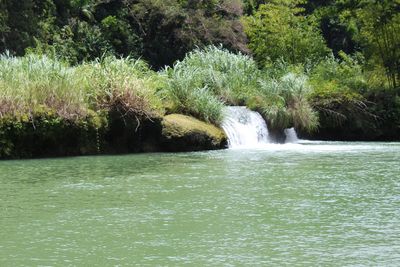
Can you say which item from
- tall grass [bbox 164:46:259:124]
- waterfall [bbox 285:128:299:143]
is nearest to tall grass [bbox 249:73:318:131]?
waterfall [bbox 285:128:299:143]

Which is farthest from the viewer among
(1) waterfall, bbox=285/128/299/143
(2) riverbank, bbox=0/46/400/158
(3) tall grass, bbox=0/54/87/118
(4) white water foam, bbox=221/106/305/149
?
(1) waterfall, bbox=285/128/299/143

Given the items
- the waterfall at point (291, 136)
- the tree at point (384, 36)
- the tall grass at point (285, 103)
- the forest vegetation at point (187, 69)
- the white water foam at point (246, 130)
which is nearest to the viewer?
the forest vegetation at point (187, 69)

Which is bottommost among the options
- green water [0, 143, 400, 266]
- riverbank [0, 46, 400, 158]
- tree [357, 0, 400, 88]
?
green water [0, 143, 400, 266]

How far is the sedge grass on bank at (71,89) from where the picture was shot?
1555cm

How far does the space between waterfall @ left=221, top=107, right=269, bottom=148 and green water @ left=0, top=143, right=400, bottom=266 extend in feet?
15.8

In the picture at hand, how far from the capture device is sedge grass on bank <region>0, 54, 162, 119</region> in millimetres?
15555

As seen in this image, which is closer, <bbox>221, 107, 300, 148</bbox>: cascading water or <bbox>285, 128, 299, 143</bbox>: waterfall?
<bbox>221, 107, 300, 148</bbox>: cascading water

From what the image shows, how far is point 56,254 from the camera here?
626cm

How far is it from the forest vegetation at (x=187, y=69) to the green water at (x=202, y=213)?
2388 mm

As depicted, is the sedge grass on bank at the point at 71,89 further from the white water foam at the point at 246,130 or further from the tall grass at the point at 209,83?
the white water foam at the point at 246,130

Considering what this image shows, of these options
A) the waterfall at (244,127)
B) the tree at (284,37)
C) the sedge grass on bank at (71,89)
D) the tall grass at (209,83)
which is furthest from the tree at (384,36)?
the sedge grass on bank at (71,89)

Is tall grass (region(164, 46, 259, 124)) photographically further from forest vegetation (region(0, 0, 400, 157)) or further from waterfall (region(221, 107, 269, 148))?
waterfall (region(221, 107, 269, 148))

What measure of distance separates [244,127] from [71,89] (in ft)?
17.5

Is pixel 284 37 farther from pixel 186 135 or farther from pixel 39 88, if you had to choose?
pixel 39 88
